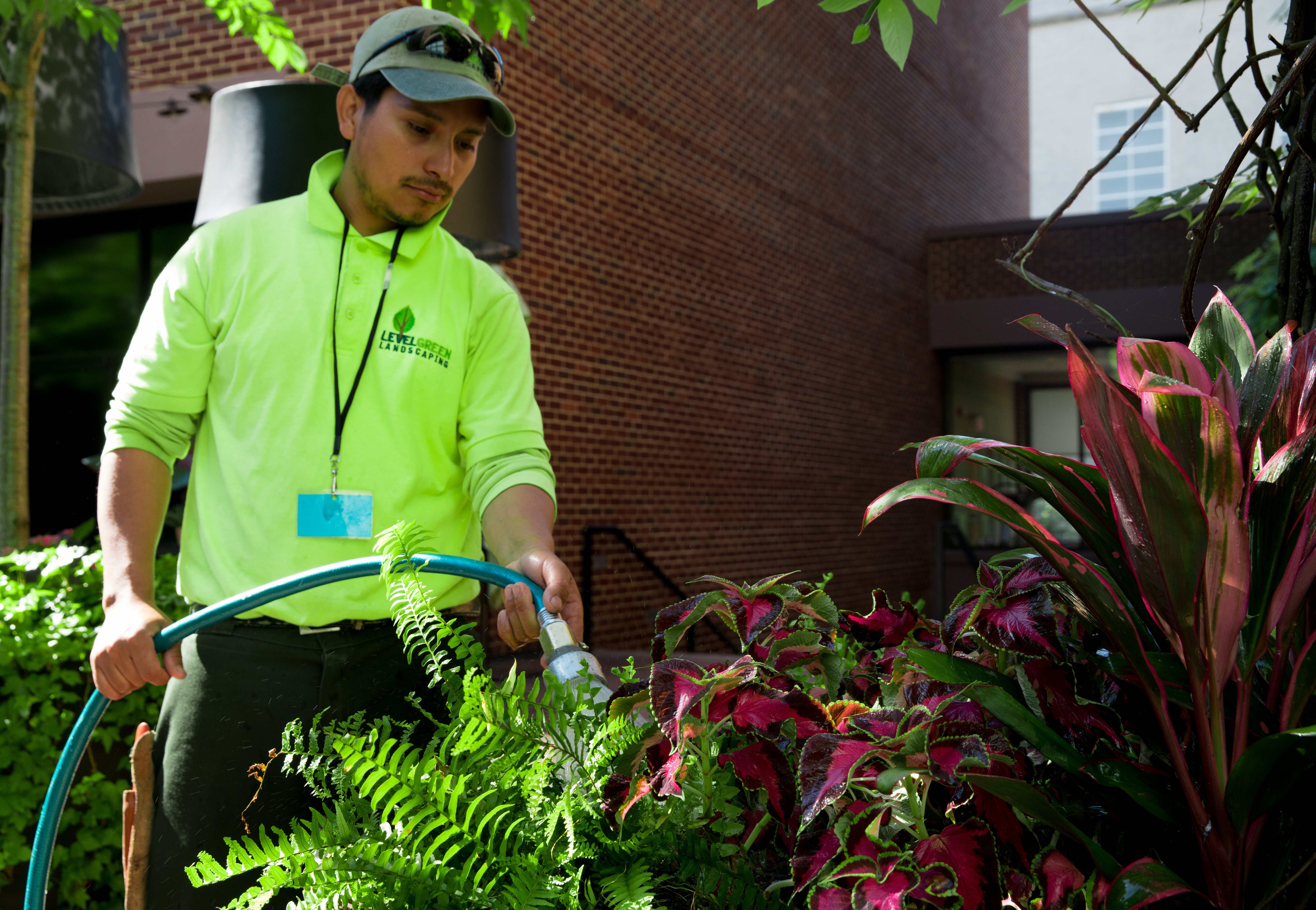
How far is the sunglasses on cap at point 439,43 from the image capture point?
193 cm

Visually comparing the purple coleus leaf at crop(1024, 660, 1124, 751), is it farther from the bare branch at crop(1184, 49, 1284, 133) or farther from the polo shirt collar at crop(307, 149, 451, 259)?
the polo shirt collar at crop(307, 149, 451, 259)

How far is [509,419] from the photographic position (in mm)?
1979

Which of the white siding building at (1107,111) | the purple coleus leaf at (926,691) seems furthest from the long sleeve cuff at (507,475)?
the white siding building at (1107,111)

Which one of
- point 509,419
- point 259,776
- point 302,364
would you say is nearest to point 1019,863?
point 259,776

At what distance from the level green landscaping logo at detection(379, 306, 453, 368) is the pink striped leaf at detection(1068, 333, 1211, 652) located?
132cm

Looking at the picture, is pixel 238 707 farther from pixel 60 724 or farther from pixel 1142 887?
pixel 60 724

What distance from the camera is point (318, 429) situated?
1.90 metres

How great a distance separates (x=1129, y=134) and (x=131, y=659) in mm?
1584

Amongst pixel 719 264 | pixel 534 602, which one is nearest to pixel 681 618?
pixel 534 602

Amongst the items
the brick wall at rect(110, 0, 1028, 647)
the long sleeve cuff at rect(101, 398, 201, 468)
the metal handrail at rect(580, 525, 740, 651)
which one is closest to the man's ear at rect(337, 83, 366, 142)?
the long sleeve cuff at rect(101, 398, 201, 468)

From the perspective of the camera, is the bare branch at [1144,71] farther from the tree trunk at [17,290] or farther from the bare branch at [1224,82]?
the tree trunk at [17,290]

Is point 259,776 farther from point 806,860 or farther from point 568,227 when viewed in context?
point 568,227

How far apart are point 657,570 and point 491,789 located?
7667mm

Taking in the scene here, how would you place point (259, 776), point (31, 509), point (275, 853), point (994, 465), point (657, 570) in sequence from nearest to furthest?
point (275, 853) → point (994, 465) → point (259, 776) → point (31, 509) → point (657, 570)
